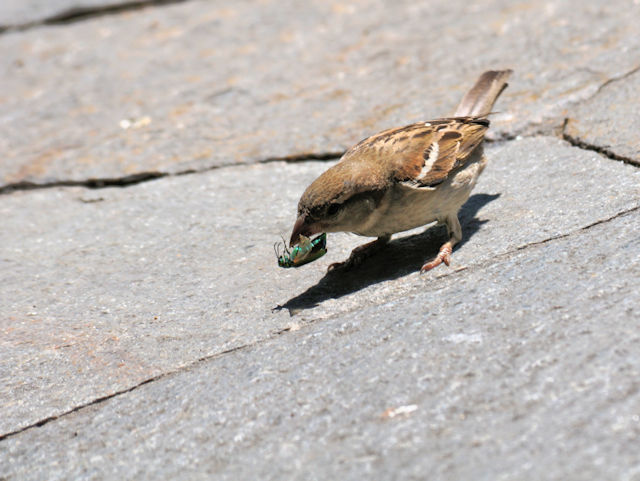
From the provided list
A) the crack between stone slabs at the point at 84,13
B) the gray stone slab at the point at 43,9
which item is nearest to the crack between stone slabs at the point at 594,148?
the crack between stone slabs at the point at 84,13

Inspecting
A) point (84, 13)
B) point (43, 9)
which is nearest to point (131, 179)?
point (84, 13)

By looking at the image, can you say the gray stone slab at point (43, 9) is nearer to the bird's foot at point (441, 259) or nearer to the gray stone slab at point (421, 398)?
the bird's foot at point (441, 259)

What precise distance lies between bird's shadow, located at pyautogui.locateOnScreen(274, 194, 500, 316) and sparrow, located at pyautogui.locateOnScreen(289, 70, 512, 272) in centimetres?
6

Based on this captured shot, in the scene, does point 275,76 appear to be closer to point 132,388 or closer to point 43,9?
point 43,9

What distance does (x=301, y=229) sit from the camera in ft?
10.0

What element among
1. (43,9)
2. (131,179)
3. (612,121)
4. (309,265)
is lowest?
(43,9)

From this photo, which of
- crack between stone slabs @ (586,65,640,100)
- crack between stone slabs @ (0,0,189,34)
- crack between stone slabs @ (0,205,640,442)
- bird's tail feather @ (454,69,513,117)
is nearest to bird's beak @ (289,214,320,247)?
crack between stone slabs @ (0,205,640,442)

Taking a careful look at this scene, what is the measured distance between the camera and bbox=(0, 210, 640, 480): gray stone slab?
6.30ft

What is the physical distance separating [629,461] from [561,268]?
3.38ft

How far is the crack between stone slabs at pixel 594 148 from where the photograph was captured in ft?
11.7

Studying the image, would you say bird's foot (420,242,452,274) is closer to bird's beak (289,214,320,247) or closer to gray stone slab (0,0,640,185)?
bird's beak (289,214,320,247)

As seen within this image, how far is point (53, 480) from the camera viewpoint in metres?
2.25

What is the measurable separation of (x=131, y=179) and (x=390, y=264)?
196 centimetres

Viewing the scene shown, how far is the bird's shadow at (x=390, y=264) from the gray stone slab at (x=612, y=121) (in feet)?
1.87
